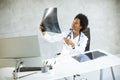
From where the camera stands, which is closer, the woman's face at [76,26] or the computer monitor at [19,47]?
the computer monitor at [19,47]

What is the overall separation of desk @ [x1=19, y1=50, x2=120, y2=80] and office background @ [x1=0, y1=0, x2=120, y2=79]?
0.76 metres

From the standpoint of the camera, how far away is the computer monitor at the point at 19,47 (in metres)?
1.70

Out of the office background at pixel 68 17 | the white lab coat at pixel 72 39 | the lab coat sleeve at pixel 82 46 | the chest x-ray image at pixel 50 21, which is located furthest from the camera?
the lab coat sleeve at pixel 82 46

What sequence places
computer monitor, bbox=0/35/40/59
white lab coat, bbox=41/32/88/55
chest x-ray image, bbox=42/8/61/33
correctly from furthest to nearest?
white lab coat, bbox=41/32/88/55 < chest x-ray image, bbox=42/8/61/33 < computer monitor, bbox=0/35/40/59

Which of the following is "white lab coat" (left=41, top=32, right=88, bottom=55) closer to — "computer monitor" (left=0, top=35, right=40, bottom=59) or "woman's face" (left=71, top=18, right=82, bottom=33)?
"woman's face" (left=71, top=18, right=82, bottom=33)

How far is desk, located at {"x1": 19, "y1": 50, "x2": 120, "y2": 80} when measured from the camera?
2113mm

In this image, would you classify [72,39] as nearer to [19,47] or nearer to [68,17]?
[68,17]

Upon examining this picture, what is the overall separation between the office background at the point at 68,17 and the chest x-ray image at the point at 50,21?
7 centimetres

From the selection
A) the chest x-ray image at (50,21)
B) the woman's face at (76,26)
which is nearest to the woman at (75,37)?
the woman's face at (76,26)

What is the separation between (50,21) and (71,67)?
1.03m

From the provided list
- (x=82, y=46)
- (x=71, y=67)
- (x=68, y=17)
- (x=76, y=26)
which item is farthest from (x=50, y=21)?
(x=71, y=67)

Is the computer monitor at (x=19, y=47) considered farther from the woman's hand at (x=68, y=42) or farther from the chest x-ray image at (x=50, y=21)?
the woman's hand at (x=68, y=42)

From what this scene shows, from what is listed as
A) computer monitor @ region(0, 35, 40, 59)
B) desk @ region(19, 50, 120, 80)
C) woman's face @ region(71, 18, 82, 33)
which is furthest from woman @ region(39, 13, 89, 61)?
computer monitor @ region(0, 35, 40, 59)

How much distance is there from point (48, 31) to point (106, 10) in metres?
1.17
